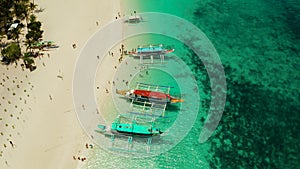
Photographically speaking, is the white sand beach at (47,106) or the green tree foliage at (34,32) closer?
the white sand beach at (47,106)

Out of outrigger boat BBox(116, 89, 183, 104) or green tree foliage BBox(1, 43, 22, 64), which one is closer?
outrigger boat BBox(116, 89, 183, 104)

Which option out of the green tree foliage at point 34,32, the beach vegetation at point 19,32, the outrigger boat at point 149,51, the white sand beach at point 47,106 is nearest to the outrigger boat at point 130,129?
the white sand beach at point 47,106

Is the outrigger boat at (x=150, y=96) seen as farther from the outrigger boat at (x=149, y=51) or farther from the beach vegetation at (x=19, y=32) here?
the beach vegetation at (x=19, y=32)

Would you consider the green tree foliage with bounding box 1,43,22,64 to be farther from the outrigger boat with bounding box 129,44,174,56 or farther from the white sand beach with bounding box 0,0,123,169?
the outrigger boat with bounding box 129,44,174,56

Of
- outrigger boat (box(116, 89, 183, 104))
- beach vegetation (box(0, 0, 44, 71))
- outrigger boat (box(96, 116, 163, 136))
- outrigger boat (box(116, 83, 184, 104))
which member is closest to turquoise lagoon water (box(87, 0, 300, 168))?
outrigger boat (box(96, 116, 163, 136))

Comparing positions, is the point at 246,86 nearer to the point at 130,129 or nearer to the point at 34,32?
the point at 130,129

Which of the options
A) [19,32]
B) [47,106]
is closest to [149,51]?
[47,106]

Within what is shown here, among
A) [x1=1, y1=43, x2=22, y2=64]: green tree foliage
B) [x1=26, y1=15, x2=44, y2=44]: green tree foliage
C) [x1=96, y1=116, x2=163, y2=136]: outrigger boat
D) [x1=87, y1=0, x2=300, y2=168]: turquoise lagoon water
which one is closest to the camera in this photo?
[x1=87, y1=0, x2=300, y2=168]: turquoise lagoon water
